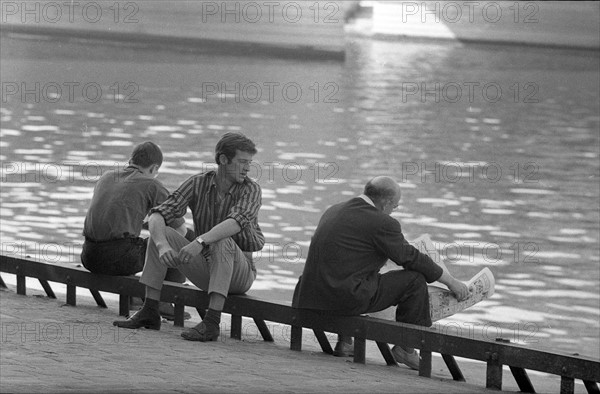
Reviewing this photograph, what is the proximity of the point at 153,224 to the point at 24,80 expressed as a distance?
2663cm

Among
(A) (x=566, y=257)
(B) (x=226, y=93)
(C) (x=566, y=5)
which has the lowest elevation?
(A) (x=566, y=257)

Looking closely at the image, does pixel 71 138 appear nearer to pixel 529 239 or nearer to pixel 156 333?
pixel 529 239

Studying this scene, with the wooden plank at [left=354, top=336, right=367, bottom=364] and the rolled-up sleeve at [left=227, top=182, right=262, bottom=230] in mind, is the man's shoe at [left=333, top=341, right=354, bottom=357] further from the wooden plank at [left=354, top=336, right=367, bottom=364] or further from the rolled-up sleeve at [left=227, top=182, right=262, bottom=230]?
the rolled-up sleeve at [left=227, top=182, right=262, bottom=230]

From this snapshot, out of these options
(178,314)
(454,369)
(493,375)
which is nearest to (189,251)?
(178,314)

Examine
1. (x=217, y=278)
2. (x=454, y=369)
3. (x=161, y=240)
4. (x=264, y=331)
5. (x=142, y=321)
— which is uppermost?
(x=161, y=240)

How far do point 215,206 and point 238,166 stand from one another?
0.29 meters

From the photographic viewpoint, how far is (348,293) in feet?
25.1

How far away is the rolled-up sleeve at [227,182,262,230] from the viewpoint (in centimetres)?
776

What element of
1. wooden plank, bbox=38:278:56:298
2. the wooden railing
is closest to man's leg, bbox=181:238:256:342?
the wooden railing

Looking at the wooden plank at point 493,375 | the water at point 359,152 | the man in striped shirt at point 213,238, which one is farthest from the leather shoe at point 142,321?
the water at point 359,152

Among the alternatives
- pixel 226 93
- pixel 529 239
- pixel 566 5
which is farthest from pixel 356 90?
pixel 566 5

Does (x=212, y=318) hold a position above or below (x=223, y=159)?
below

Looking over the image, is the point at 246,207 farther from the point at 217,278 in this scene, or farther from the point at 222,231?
the point at 217,278

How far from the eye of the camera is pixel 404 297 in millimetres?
7695
